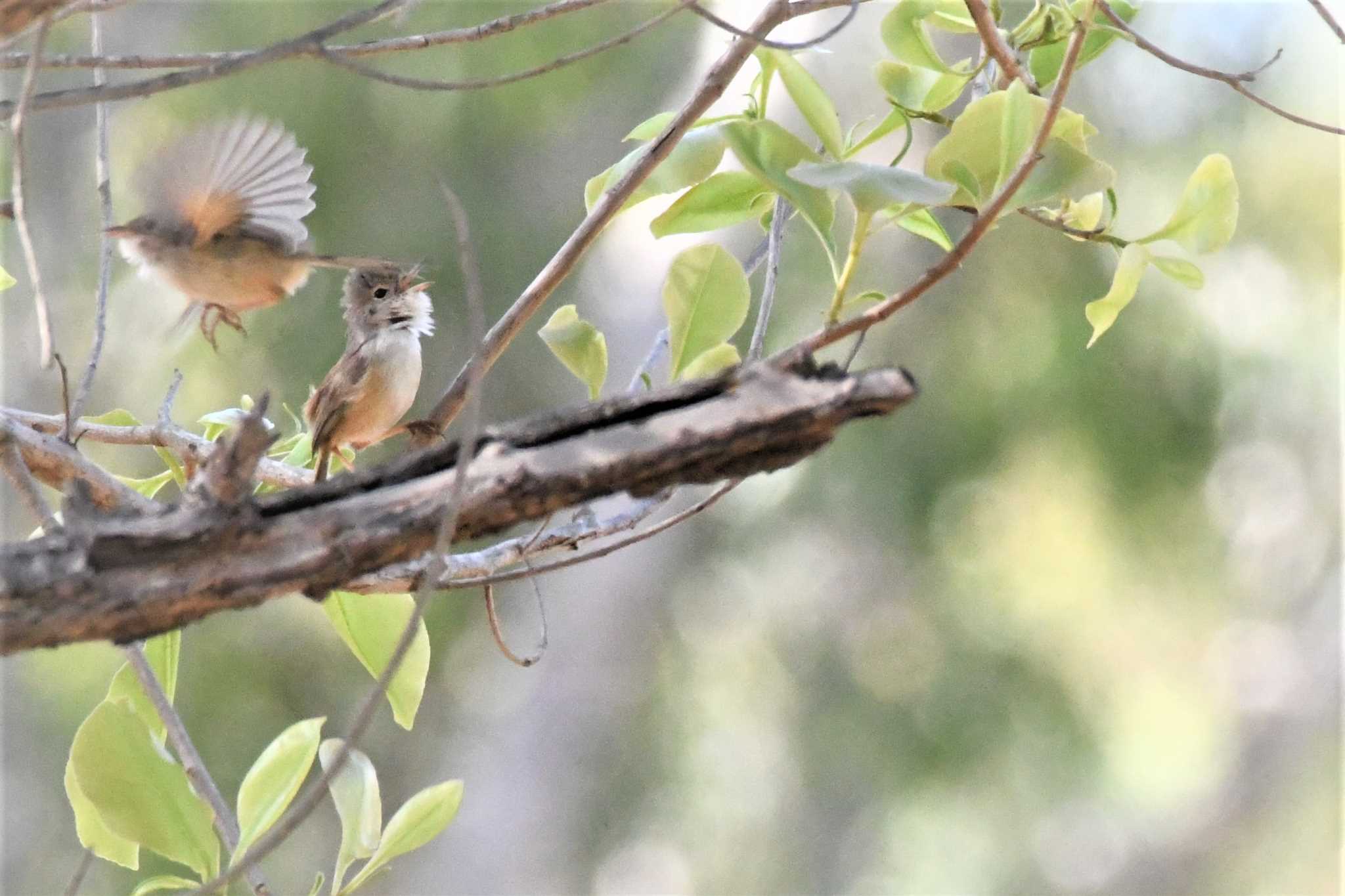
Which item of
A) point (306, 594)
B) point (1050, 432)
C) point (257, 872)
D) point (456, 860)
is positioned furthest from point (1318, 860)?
point (306, 594)

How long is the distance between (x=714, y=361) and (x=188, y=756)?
1.73 feet

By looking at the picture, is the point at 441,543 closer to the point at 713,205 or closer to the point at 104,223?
the point at 713,205

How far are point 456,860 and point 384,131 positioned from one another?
242cm

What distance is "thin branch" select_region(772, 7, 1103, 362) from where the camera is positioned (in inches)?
28.5

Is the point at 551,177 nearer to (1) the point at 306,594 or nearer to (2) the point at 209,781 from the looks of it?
(2) the point at 209,781

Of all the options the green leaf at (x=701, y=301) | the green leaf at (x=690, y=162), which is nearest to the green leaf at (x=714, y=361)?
the green leaf at (x=701, y=301)

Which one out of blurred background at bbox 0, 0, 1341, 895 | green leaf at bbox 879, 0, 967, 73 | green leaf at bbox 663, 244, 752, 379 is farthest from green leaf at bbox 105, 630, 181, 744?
blurred background at bbox 0, 0, 1341, 895

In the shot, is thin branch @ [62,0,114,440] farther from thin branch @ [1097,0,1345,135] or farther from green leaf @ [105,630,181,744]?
thin branch @ [1097,0,1345,135]

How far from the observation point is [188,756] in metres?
1.02

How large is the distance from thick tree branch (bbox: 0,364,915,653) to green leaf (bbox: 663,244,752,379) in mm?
308

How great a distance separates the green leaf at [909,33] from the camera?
0.98 m

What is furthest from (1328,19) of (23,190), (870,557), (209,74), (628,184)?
(870,557)

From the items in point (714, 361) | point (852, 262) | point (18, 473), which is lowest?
point (18, 473)

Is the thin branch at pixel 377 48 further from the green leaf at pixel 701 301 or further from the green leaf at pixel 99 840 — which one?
the green leaf at pixel 99 840
